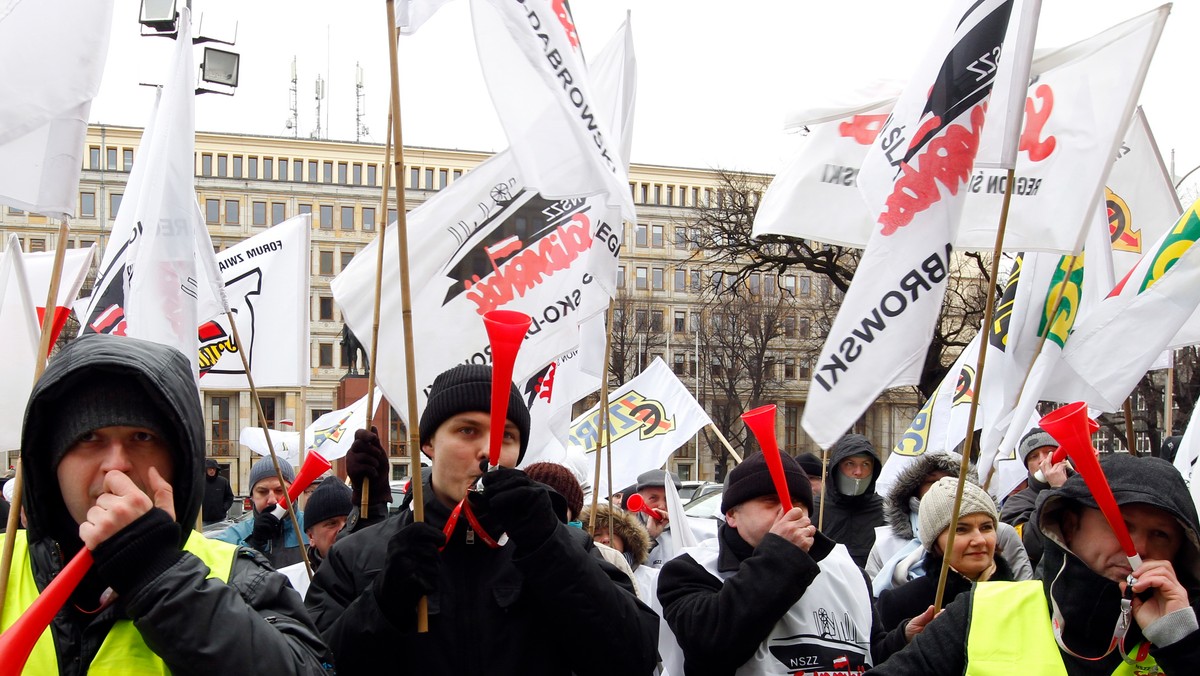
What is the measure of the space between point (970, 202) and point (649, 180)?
7344cm

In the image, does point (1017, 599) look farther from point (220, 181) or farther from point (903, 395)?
point (220, 181)

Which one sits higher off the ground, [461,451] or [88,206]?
[88,206]

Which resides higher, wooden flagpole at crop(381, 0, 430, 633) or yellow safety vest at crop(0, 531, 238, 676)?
wooden flagpole at crop(381, 0, 430, 633)

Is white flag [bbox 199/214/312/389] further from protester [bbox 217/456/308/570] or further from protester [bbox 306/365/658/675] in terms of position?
protester [bbox 306/365/658/675]

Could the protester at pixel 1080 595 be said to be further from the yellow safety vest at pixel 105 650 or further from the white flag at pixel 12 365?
the white flag at pixel 12 365

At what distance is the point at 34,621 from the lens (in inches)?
69.4

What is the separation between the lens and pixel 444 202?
550cm

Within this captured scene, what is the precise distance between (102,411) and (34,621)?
1.40 ft

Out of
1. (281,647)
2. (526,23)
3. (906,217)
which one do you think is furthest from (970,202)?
(281,647)

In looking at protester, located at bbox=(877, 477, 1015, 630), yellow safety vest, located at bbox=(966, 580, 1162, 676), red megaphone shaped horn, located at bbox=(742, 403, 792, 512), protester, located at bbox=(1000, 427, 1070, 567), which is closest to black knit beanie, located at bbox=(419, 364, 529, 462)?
red megaphone shaped horn, located at bbox=(742, 403, 792, 512)

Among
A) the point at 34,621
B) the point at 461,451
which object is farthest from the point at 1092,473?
the point at 34,621

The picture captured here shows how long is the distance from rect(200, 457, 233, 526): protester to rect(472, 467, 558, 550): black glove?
8.36 m

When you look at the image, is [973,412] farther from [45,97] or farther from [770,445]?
[45,97]

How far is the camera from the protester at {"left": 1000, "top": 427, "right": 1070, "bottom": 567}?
5.61m
